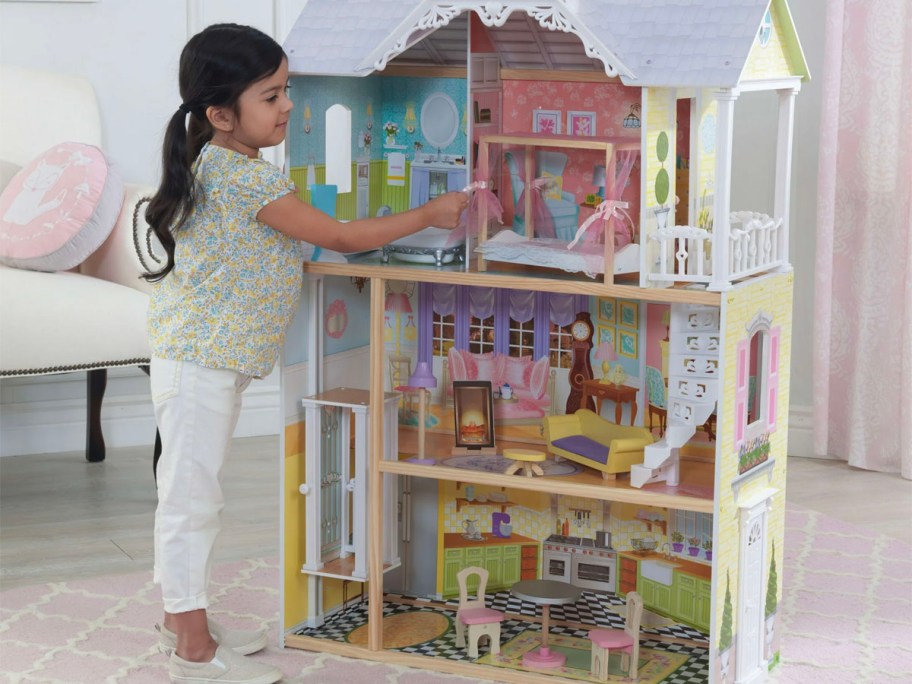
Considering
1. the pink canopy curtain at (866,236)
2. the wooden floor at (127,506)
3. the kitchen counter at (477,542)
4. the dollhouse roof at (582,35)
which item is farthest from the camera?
the pink canopy curtain at (866,236)

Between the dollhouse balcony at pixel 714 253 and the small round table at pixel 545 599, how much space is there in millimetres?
539

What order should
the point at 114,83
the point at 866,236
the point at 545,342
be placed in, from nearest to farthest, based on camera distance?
the point at 545,342
the point at 866,236
the point at 114,83

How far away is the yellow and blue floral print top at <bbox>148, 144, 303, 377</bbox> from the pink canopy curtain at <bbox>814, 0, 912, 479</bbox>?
178 cm

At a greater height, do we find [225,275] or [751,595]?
[225,275]

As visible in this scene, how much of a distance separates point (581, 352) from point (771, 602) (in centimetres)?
48

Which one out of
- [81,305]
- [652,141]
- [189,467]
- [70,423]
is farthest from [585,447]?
[70,423]

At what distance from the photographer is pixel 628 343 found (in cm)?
210

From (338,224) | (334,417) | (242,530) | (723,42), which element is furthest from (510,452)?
(242,530)

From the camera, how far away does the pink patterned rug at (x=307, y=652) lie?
2012 mm

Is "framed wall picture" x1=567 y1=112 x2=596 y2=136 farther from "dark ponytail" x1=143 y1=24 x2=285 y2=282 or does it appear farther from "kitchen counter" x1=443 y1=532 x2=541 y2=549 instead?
"kitchen counter" x1=443 y1=532 x2=541 y2=549

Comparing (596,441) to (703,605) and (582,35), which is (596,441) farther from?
(582,35)

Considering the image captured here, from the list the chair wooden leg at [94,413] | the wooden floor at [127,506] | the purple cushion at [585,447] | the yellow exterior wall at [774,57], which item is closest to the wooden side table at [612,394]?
the purple cushion at [585,447]

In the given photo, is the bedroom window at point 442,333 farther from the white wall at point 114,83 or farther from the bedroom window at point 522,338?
the white wall at point 114,83

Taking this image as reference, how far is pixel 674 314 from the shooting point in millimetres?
1857
